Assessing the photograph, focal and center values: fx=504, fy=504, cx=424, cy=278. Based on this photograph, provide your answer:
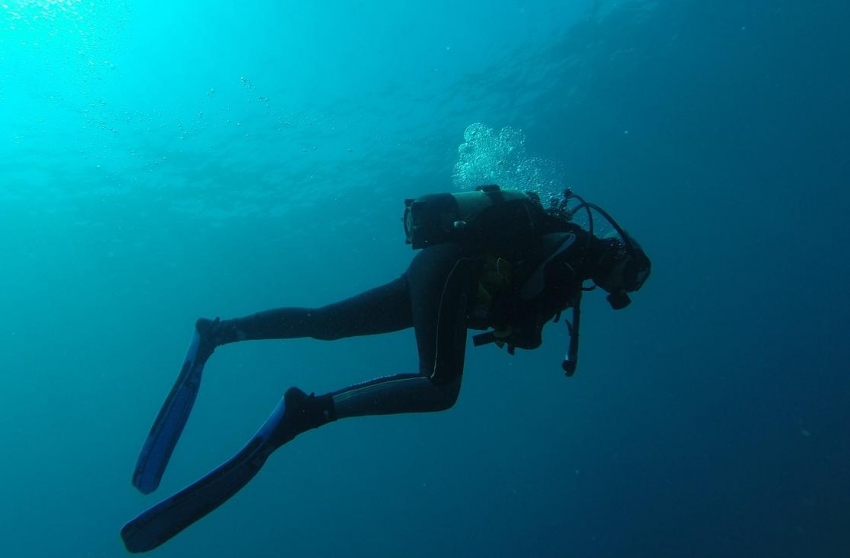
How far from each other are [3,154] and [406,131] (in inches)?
680

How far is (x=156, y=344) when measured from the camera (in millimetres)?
62188

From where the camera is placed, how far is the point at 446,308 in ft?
10.9

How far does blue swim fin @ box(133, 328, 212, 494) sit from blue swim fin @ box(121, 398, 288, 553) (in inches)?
46.2

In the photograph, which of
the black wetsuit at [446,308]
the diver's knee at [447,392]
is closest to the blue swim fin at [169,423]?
the black wetsuit at [446,308]

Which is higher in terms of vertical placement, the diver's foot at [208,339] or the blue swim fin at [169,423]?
the diver's foot at [208,339]

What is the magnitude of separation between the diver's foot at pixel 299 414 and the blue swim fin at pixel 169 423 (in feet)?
5.12

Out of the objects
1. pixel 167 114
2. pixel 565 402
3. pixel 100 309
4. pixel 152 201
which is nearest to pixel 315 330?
pixel 167 114

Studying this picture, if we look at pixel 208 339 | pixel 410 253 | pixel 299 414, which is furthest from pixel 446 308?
pixel 410 253

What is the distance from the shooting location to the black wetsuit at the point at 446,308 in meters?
3.35

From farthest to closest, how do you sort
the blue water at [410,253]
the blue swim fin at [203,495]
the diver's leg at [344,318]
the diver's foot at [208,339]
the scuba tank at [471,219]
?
the blue water at [410,253], the diver's foot at [208,339], the diver's leg at [344,318], the scuba tank at [471,219], the blue swim fin at [203,495]

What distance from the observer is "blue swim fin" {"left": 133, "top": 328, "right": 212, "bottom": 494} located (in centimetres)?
424

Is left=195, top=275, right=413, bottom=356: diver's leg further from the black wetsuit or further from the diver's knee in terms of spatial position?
the diver's knee

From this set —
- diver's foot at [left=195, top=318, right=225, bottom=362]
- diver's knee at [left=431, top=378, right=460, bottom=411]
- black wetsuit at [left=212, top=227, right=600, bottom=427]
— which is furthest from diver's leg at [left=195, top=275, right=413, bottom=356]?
diver's knee at [left=431, top=378, right=460, bottom=411]

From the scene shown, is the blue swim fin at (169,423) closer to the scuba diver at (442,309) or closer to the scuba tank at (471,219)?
the scuba diver at (442,309)
